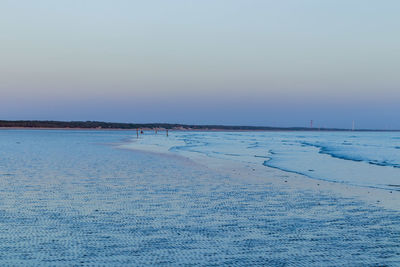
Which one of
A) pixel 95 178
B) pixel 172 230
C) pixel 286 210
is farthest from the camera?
pixel 95 178

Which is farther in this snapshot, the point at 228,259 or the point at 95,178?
the point at 95,178

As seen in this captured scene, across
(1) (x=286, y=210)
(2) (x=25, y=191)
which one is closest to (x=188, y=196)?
(1) (x=286, y=210)

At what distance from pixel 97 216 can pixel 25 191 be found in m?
4.15

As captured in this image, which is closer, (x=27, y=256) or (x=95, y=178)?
(x=27, y=256)

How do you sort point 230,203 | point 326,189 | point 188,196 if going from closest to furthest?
point 230,203 → point 188,196 → point 326,189

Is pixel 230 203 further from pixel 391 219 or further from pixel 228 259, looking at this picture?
pixel 228 259

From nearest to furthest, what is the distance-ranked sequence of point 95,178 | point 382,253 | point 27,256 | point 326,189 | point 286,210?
point 27,256, point 382,253, point 286,210, point 326,189, point 95,178

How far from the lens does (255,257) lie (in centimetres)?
619

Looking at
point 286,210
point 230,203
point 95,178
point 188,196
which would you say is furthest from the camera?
point 95,178

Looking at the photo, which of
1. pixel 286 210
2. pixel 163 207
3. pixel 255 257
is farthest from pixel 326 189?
pixel 255 257

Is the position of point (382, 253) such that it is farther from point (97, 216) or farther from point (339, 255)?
point (97, 216)

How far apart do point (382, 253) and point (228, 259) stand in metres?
2.49

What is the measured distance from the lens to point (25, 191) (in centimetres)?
1191

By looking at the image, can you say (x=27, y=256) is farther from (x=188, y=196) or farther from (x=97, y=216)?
(x=188, y=196)
